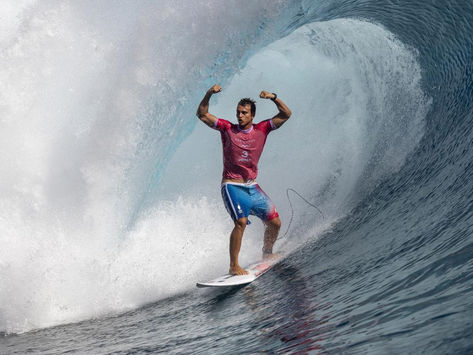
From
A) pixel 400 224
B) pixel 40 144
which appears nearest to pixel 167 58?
pixel 40 144

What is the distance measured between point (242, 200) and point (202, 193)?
7.87 feet

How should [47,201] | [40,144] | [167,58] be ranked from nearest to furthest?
[47,201], [40,144], [167,58]

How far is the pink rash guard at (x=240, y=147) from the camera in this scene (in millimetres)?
5648

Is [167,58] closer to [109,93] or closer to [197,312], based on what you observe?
[109,93]

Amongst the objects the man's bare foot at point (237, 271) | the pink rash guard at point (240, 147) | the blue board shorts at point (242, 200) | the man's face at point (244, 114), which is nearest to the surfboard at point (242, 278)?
the man's bare foot at point (237, 271)

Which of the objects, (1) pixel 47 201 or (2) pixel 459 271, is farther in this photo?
(1) pixel 47 201

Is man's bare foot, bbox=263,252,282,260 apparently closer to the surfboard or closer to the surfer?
the surfboard

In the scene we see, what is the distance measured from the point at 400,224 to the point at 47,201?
325 cm

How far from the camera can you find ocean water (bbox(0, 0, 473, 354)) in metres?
3.82

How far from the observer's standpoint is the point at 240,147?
5.65 meters

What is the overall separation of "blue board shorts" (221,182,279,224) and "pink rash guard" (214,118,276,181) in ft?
0.28

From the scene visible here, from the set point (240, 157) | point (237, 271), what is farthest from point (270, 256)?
point (240, 157)

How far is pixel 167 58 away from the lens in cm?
730

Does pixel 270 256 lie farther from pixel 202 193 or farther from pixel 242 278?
pixel 202 193
